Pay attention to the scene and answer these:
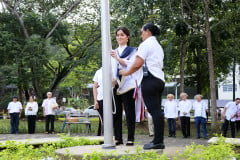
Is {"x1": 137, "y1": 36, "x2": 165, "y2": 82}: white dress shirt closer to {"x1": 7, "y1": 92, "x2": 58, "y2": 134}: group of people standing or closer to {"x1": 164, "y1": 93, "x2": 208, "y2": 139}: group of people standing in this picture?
{"x1": 164, "y1": 93, "x2": 208, "y2": 139}: group of people standing

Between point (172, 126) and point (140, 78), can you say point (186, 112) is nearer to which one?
point (172, 126)

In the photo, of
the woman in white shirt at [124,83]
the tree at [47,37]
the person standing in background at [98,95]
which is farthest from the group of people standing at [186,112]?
the tree at [47,37]

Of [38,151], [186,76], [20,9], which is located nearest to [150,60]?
[38,151]

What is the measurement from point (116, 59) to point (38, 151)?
1841 millimetres

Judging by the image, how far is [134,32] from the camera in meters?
17.4

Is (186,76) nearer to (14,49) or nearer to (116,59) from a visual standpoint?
(14,49)

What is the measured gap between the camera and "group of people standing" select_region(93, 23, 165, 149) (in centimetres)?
521

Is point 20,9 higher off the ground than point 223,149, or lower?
higher

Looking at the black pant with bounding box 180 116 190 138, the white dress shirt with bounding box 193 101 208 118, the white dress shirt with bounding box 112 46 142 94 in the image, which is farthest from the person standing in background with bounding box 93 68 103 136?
the black pant with bounding box 180 116 190 138

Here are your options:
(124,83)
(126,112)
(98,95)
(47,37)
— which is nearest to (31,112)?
(98,95)

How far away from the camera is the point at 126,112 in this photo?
585 cm

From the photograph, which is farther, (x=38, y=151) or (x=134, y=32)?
(x=134, y=32)

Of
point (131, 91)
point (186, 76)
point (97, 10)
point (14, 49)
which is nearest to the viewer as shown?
point (131, 91)

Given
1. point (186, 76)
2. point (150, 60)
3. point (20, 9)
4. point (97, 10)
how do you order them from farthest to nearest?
point (186, 76) → point (97, 10) → point (20, 9) → point (150, 60)
